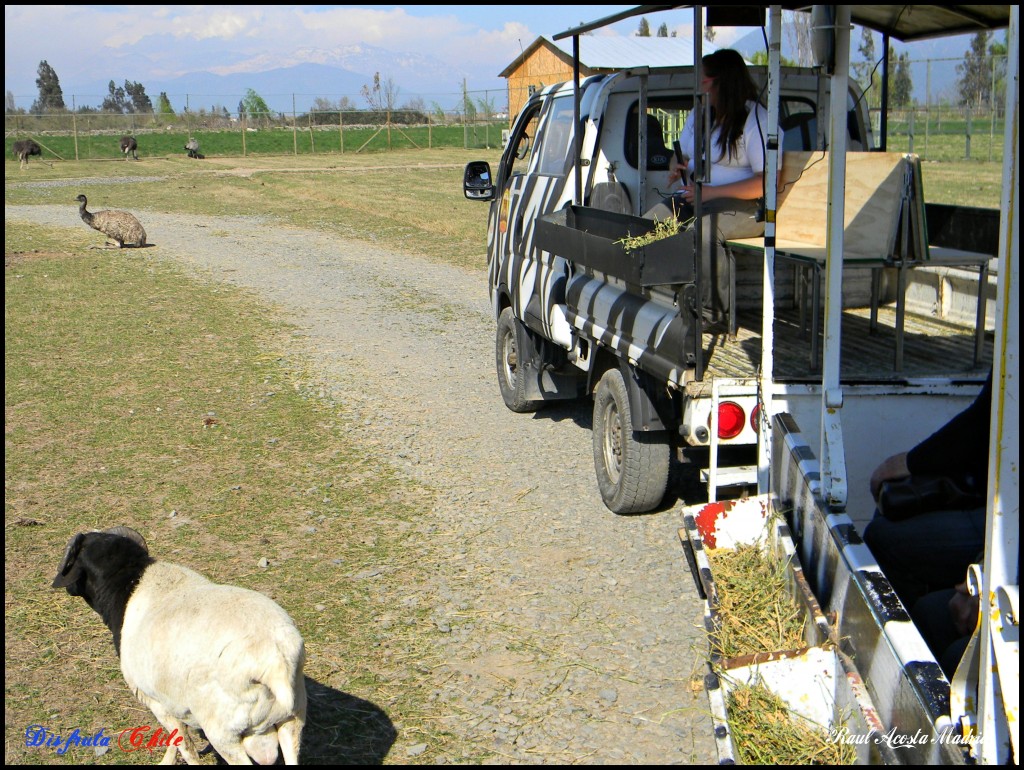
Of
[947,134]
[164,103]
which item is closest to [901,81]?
[947,134]

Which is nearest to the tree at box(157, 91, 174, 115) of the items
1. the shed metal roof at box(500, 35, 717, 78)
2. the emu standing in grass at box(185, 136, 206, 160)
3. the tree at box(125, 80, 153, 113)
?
the tree at box(125, 80, 153, 113)

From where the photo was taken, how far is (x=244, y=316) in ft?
38.5

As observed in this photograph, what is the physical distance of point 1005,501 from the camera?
7.09ft

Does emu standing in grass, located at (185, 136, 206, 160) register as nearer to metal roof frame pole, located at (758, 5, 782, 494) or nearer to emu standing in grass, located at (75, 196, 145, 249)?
emu standing in grass, located at (75, 196, 145, 249)

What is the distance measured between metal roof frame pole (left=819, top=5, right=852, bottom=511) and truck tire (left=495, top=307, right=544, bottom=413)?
3801 millimetres

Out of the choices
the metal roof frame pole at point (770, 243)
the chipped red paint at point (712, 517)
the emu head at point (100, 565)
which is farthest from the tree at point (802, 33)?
the emu head at point (100, 565)

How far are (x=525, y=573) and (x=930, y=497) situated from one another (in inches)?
83.4

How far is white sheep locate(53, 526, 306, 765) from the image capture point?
3.12 m

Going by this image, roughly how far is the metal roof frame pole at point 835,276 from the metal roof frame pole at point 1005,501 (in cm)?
133

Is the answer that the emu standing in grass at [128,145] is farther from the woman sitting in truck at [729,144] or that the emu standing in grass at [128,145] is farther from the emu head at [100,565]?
the emu head at [100,565]

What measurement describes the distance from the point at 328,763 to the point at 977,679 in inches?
87.8

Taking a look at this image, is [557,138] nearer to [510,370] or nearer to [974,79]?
[510,370]

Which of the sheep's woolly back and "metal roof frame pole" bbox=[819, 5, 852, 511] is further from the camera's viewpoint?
"metal roof frame pole" bbox=[819, 5, 852, 511]

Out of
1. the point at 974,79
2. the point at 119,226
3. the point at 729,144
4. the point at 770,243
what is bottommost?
the point at 119,226
